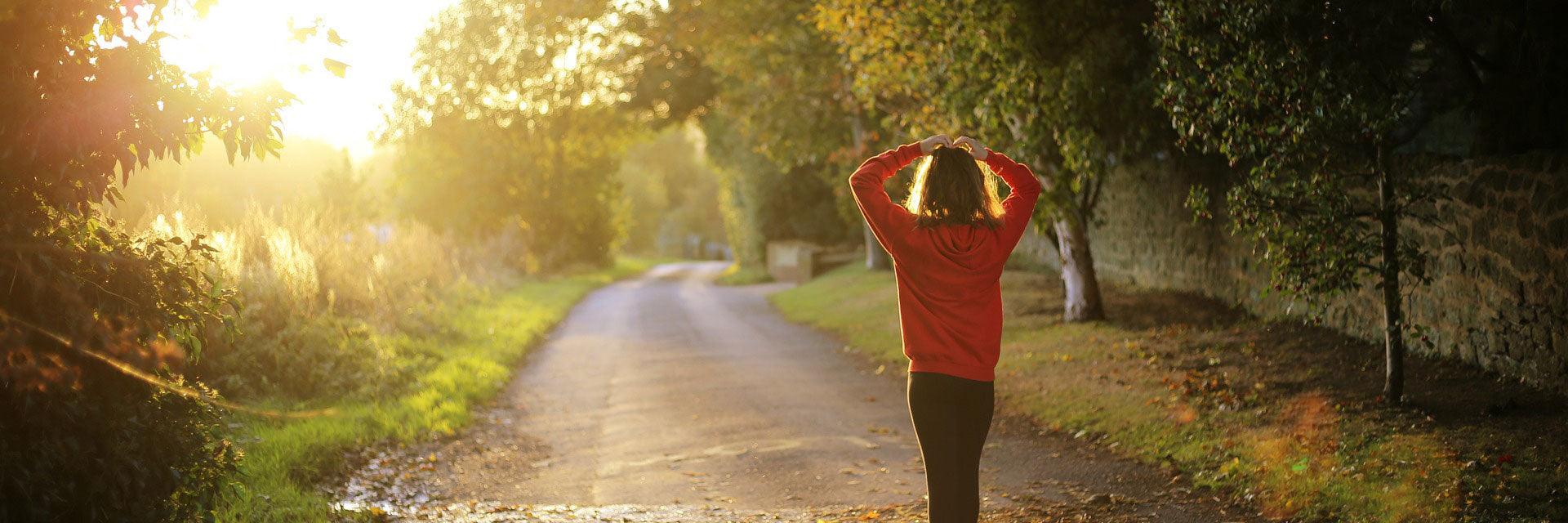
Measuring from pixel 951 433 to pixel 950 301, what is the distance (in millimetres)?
517

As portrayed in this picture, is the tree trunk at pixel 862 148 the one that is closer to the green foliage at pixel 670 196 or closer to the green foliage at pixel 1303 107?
the green foliage at pixel 1303 107

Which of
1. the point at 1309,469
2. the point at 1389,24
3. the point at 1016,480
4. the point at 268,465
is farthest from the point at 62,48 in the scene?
the point at 1389,24

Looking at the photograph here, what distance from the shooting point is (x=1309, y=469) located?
6945 millimetres

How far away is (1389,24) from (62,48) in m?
7.35

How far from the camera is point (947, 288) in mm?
4461

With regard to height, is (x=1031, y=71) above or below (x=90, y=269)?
above

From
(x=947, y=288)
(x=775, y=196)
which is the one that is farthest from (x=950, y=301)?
(x=775, y=196)

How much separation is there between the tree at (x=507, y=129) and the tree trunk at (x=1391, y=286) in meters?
27.5

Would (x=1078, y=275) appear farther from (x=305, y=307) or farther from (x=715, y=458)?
(x=305, y=307)

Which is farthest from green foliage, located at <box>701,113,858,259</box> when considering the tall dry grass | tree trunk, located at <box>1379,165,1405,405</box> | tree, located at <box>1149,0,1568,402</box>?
tree trunk, located at <box>1379,165,1405,405</box>

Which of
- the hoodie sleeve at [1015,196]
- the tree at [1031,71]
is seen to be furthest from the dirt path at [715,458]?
the tree at [1031,71]

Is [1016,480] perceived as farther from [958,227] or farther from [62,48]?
[62,48]

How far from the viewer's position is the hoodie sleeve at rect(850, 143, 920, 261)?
4469 mm

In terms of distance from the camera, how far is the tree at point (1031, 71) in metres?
12.5
